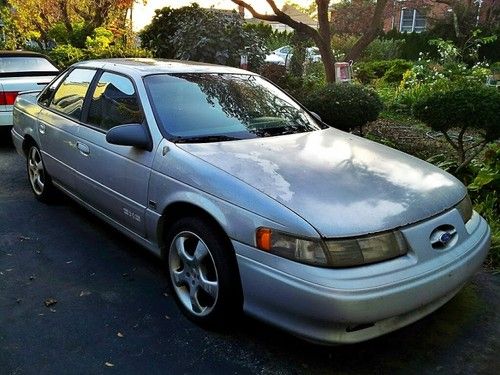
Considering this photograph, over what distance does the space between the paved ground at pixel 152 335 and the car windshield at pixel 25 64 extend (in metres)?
4.46

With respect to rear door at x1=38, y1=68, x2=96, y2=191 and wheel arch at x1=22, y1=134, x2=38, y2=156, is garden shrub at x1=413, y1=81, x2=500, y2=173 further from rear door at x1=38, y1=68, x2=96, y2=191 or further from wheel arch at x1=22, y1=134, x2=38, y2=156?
wheel arch at x1=22, y1=134, x2=38, y2=156

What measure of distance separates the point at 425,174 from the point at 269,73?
25.1 ft

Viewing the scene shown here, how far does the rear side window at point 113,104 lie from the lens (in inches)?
143

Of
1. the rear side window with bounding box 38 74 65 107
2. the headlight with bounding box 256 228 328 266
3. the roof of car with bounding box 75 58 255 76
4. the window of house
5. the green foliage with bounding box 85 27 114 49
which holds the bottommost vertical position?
the headlight with bounding box 256 228 328 266

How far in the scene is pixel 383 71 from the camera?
52.5 ft

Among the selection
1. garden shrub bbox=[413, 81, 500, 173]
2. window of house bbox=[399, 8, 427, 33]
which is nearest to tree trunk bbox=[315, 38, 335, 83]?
garden shrub bbox=[413, 81, 500, 173]

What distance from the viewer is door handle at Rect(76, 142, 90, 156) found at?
4.00 metres

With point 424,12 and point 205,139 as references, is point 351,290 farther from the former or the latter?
point 424,12

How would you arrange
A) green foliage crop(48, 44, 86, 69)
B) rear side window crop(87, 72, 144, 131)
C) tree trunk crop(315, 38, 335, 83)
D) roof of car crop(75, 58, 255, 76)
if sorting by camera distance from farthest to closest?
green foliage crop(48, 44, 86, 69), tree trunk crop(315, 38, 335, 83), roof of car crop(75, 58, 255, 76), rear side window crop(87, 72, 144, 131)

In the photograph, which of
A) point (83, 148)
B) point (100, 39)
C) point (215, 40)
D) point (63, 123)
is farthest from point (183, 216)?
point (100, 39)

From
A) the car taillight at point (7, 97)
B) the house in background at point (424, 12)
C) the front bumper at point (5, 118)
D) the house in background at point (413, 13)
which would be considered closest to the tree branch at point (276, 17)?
the car taillight at point (7, 97)

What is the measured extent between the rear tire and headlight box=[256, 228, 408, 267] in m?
3.21

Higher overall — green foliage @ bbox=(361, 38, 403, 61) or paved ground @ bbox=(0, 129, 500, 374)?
green foliage @ bbox=(361, 38, 403, 61)

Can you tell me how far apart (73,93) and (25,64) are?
3.90 metres
